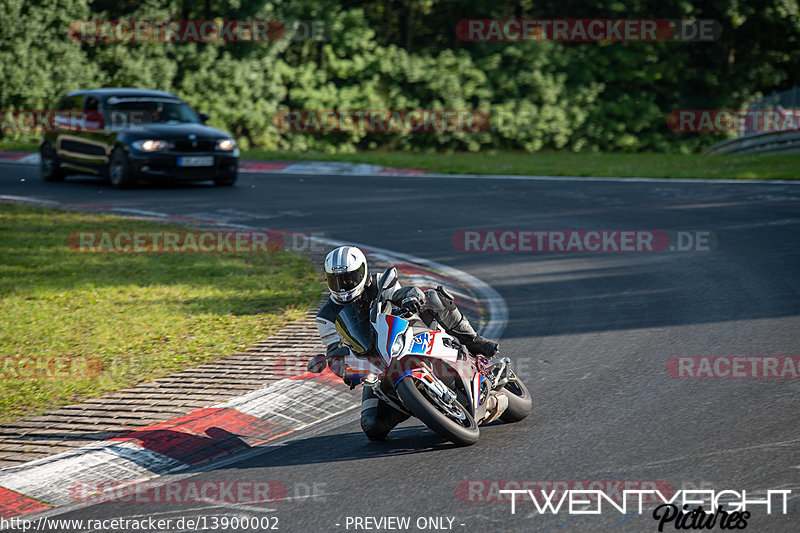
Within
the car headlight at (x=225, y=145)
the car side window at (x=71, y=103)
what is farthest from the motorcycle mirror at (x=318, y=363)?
the car side window at (x=71, y=103)

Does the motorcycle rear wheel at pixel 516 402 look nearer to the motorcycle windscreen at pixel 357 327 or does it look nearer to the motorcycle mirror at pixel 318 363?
the motorcycle windscreen at pixel 357 327

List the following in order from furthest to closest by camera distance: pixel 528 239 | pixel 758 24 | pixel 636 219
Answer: pixel 758 24
pixel 636 219
pixel 528 239

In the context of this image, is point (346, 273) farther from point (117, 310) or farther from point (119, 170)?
point (119, 170)

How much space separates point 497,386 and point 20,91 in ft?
87.4

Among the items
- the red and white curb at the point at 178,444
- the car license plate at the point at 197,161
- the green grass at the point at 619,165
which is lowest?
the red and white curb at the point at 178,444

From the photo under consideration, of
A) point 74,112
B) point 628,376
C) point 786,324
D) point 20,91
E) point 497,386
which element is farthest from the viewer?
point 20,91

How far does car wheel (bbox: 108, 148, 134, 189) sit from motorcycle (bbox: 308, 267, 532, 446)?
13.0 metres

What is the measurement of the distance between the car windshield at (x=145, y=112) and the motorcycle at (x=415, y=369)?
14044 mm

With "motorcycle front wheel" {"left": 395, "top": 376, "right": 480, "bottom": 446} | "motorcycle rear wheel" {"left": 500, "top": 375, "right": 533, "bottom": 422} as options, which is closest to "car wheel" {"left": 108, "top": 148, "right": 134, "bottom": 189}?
"motorcycle rear wheel" {"left": 500, "top": 375, "right": 533, "bottom": 422}

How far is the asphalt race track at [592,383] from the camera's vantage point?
4.93 m

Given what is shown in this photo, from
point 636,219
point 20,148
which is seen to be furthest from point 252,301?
point 20,148

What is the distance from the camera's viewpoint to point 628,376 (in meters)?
6.86

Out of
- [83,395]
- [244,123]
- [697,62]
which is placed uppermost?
[697,62]

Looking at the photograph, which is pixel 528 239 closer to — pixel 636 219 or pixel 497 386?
pixel 636 219
